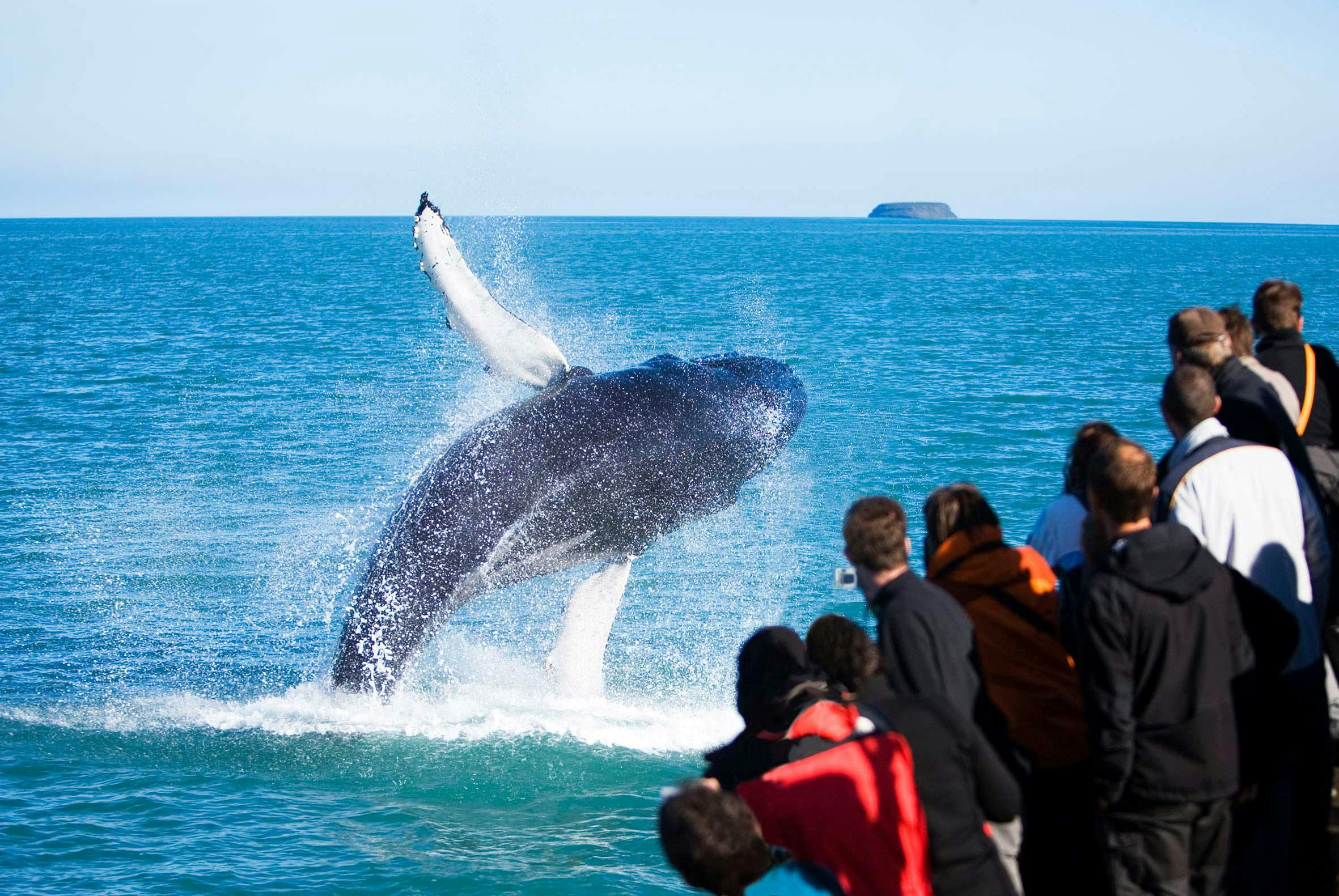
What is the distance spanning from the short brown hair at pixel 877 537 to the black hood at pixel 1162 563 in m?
0.85

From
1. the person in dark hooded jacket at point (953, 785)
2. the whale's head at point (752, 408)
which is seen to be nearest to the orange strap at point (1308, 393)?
the person in dark hooded jacket at point (953, 785)

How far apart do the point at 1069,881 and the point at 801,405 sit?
703 centimetres

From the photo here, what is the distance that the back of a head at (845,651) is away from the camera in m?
4.84

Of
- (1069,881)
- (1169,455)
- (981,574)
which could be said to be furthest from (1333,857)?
(981,574)

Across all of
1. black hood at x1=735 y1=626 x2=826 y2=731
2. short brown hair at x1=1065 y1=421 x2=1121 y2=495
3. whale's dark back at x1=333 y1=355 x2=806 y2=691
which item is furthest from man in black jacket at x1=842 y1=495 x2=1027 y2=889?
whale's dark back at x1=333 y1=355 x2=806 y2=691

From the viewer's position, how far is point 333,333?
5438 cm

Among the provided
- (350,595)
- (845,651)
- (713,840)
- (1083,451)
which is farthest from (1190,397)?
(350,595)

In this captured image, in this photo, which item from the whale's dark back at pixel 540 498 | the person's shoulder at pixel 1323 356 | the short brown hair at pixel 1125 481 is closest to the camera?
the short brown hair at pixel 1125 481

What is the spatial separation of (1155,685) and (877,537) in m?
1.30

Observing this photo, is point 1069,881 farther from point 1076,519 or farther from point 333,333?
point 333,333

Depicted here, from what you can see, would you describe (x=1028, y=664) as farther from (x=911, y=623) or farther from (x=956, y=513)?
(x=911, y=623)

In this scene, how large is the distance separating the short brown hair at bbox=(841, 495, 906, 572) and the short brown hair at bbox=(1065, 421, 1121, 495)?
4.54ft

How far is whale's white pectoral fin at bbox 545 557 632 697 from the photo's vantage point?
11.2 meters

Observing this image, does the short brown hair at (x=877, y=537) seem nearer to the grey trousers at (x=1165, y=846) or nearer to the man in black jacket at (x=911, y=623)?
the man in black jacket at (x=911, y=623)
